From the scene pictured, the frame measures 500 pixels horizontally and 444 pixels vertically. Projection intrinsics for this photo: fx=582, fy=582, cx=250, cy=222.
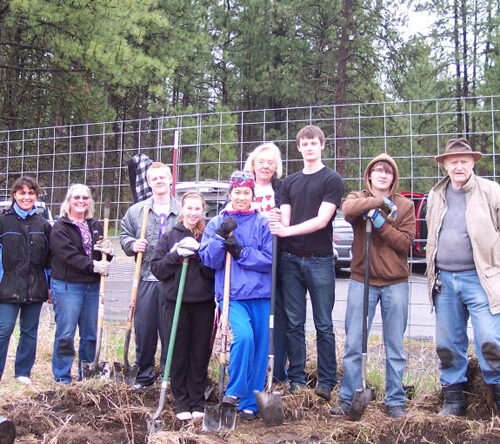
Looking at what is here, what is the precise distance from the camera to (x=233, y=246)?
3.80 m

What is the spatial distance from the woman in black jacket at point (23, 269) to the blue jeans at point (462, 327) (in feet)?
10.3

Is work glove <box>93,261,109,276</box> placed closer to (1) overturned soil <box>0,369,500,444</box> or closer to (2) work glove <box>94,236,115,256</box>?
(2) work glove <box>94,236,115,256</box>

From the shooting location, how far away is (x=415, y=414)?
147 inches

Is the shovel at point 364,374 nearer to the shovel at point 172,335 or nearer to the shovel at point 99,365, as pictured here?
the shovel at point 172,335

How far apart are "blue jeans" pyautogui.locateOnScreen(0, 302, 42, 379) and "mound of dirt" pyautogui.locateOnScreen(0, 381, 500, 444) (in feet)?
2.40

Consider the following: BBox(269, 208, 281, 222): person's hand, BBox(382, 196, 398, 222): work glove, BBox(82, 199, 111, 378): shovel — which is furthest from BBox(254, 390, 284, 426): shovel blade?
BBox(82, 199, 111, 378): shovel

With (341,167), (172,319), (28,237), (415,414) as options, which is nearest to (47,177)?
(341,167)

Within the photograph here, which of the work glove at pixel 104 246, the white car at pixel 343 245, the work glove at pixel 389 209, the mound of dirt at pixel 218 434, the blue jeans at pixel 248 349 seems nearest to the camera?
the mound of dirt at pixel 218 434

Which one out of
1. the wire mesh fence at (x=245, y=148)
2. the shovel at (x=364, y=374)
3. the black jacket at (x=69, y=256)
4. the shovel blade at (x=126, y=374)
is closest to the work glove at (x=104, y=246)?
the black jacket at (x=69, y=256)

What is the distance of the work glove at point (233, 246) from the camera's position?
379cm

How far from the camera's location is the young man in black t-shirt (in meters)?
4.09

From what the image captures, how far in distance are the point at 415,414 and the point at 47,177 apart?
1199cm

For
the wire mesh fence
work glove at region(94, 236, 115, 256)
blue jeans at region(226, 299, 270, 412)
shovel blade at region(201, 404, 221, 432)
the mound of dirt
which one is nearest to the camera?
the mound of dirt

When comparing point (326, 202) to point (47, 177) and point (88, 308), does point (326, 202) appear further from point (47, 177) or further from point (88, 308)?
point (47, 177)
